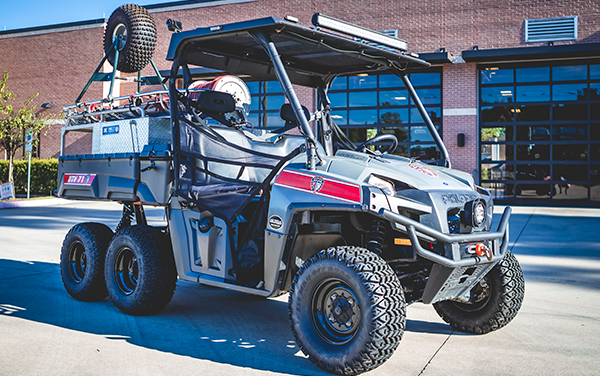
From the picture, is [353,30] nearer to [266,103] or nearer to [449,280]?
[449,280]

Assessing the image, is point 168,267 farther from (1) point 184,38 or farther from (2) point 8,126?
(2) point 8,126

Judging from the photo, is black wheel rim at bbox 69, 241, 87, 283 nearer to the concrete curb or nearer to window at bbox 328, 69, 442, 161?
the concrete curb

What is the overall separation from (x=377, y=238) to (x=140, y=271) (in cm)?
220

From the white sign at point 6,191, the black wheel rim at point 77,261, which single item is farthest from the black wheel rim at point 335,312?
the white sign at point 6,191

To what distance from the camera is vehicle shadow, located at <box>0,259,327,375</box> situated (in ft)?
13.4

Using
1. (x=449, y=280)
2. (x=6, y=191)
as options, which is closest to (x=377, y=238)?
(x=449, y=280)

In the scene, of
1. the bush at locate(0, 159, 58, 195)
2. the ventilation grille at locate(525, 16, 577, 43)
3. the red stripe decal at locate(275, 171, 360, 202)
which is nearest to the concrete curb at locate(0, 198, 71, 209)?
the bush at locate(0, 159, 58, 195)

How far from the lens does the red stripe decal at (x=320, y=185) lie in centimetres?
359

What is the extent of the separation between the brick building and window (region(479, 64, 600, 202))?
1.4 inches

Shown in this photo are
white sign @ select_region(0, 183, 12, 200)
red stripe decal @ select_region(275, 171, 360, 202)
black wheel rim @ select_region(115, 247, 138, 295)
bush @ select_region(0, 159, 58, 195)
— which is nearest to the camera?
red stripe decal @ select_region(275, 171, 360, 202)

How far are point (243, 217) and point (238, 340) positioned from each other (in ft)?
3.16

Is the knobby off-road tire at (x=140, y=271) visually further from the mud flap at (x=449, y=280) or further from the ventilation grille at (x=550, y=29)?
the ventilation grille at (x=550, y=29)

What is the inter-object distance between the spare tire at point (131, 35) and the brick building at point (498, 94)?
1328cm

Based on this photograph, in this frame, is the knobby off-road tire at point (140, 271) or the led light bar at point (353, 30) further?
the knobby off-road tire at point (140, 271)
